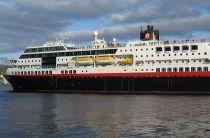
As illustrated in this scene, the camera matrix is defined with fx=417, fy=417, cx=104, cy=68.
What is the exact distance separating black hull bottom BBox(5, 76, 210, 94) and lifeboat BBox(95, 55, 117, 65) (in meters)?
3.25

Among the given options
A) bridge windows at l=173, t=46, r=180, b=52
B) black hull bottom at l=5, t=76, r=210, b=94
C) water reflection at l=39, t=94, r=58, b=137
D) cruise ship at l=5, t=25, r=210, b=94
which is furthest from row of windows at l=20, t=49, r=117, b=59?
water reflection at l=39, t=94, r=58, b=137

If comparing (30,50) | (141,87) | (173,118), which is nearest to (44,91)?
(30,50)

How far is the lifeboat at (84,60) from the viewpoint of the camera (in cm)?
7325

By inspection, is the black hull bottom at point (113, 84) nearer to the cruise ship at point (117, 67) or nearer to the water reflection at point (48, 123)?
the cruise ship at point (117, 67)

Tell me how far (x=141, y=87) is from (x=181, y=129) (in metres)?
38.2

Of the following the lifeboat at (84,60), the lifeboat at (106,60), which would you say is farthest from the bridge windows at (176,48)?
the lifeboat at (84,60)

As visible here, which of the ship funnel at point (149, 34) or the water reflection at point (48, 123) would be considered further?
the ship funnel at point (149, 34)

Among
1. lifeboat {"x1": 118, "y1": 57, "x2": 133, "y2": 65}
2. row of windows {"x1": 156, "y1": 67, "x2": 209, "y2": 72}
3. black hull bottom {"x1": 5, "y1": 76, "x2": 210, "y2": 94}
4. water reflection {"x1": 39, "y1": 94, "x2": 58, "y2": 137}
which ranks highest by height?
lifeboat {"x1": 118, "y1": 57, "x2": 133, "y2": 65}

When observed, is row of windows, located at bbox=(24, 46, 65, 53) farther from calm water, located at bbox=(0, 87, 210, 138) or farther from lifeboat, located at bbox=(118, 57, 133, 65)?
calm water, located at bbox=(0, 87, 210, 138)

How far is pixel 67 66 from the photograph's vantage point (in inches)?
2975

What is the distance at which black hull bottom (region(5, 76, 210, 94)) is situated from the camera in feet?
204

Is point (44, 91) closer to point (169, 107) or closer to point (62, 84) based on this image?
point (62, 84)

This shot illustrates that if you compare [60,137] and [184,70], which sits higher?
[184,70]

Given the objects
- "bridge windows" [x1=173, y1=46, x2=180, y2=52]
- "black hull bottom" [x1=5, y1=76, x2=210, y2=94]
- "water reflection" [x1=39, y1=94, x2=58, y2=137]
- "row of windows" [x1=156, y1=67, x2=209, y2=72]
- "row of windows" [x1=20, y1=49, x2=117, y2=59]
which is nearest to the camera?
"water reflection" [x1=39, y1=94, x2=58, y2=137]
